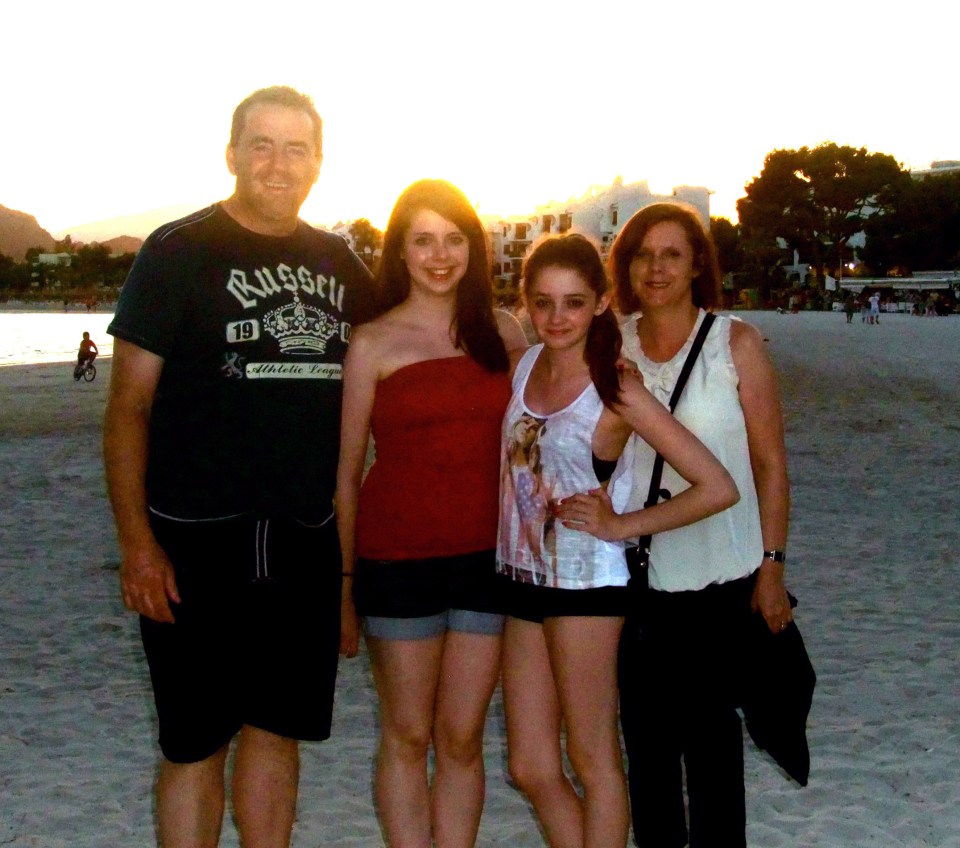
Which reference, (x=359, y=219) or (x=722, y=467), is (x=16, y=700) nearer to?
(x=722, y=467)

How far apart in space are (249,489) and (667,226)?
4.30 ft

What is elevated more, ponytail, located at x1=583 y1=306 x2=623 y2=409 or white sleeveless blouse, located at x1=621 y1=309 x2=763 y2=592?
ponytail, located at x1=583 y1=306 x2=623 y2=409

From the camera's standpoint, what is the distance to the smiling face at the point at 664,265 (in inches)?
120

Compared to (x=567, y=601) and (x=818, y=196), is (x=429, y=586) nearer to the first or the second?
(x=567, y=601)

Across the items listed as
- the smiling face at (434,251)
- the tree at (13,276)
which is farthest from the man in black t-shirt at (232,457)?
the tree at (13,276)

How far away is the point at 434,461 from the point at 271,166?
2.71ft

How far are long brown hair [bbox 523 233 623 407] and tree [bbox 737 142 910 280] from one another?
8202cm

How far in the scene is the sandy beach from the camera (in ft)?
12.7

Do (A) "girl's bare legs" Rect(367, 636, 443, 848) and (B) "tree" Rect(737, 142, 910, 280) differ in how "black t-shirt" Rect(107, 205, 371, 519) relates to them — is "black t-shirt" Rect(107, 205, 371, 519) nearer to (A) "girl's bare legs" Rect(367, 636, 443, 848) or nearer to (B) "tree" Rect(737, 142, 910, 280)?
(A) "girl's bare legs" Rect(367, 636, 443, 848)

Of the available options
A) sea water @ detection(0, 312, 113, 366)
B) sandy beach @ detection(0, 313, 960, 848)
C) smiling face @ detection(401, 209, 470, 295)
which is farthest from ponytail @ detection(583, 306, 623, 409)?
sea water @ detection(0, 312, 113, 366)

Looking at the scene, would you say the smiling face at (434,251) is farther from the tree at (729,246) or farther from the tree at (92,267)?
the tree at (92,267)

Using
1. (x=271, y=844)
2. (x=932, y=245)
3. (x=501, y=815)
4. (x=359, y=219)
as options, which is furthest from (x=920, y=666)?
(x=359, y=219)

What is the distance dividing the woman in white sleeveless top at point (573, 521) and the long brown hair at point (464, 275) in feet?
0.43

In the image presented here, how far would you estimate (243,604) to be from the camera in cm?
274
